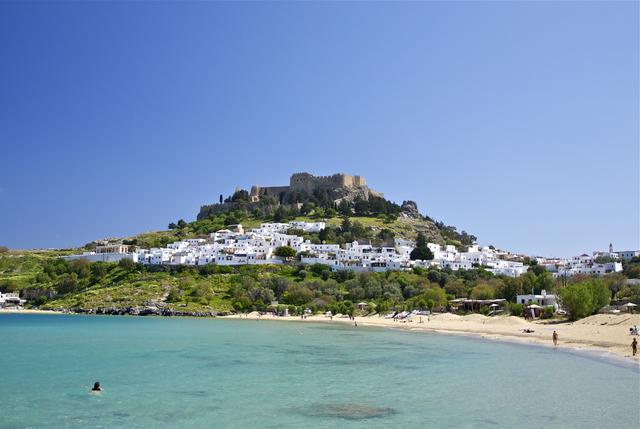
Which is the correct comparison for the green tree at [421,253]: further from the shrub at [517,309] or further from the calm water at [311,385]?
the calm water at [311,385]

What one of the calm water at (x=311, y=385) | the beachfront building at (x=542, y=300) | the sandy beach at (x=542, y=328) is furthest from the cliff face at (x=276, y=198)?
the calm water at (x=311, y=385)

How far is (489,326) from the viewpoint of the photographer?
161 ft

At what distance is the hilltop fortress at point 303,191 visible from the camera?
137 metres

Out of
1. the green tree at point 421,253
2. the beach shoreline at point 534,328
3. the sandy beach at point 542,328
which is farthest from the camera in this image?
the green tree at point 421,253

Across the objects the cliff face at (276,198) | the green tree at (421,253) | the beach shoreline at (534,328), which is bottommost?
the beach shoreline at (534,328)

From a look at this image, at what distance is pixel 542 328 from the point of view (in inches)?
1738

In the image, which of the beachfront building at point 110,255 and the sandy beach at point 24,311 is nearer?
the sandy beach at point 24,311

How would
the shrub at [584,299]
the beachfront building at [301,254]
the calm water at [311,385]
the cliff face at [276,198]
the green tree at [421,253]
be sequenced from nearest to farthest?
the calm water at [311,385], the shrub at [584,299], the beachfront building at [301,254], the green tree at [421,253], the cliff face at [276,198]

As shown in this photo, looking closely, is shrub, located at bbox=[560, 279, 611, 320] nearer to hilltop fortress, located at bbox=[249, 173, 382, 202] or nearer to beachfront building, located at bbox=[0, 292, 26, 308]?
beachfront building, located at bbox=[0, 292, 26, 308]

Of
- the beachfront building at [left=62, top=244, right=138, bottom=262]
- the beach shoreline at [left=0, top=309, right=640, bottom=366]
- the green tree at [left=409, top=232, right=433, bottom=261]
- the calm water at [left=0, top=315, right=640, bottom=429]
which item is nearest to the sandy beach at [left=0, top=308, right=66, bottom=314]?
the beachfront building at [left=62, top=244, right=138, bottom=262]

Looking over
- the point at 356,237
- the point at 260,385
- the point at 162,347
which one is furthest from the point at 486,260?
the point at 260,385

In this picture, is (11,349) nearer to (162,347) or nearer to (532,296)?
(162,347)

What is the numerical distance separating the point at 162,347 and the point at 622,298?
1680 inches

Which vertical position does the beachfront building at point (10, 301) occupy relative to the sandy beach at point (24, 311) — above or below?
above
